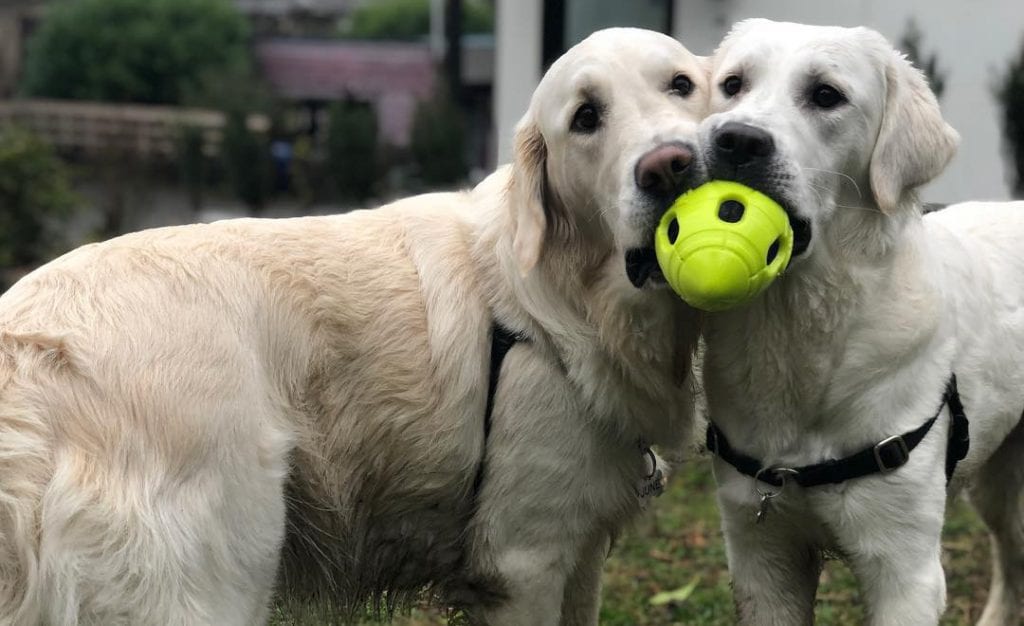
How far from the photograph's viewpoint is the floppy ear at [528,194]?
12.0 feet

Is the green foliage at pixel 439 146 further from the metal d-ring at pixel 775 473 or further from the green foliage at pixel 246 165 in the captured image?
the metal d-ring at pixel 775 473

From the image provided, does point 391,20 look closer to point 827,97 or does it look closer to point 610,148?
point 610,148

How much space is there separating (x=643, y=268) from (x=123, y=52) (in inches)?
1234

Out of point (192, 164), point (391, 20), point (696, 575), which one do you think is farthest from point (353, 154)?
point (391, 20)

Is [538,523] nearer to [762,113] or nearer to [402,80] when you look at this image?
[762,113]

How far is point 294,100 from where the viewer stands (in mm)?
25031

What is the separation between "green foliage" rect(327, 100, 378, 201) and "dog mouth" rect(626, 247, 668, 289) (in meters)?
16.0

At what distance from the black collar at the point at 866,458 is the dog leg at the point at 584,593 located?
593mm

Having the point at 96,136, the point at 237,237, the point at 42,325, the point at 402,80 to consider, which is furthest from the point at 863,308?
the point at 402,80

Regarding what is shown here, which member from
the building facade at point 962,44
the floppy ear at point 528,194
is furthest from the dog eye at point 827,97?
the building facade at point 962,44

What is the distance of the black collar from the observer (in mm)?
3420

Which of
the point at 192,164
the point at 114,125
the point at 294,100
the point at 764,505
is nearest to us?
the point at 764,505

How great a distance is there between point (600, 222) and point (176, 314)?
3.90 feet

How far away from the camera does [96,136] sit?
82.3 feet
